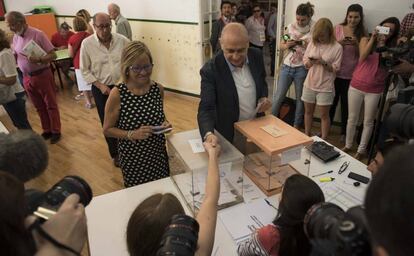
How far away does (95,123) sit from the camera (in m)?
4.71

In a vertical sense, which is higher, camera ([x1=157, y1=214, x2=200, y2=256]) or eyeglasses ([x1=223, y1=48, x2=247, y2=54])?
eyeglasses ([x1=223, y1=48, x2=247, y2=54])

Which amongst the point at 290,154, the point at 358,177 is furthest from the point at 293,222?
the point at 358,177

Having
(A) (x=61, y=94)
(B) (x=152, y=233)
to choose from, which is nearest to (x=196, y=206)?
(B) (x=152, y=233)

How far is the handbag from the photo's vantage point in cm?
321

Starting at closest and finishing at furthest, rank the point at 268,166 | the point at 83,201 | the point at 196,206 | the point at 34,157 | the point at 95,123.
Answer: the point at 83,201, the point at 34,157, the point at 196,206, the point at 268,166, the point at 95,123

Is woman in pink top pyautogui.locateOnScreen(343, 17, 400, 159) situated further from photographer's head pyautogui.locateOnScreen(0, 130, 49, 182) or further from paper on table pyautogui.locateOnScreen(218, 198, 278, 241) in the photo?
photographer's head pyautogui.locateOnScreen(0, 130, 49, 182)

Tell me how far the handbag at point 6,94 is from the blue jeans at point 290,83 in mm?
2987

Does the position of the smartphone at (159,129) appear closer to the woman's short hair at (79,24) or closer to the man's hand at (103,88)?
the man's hand at (103,88)

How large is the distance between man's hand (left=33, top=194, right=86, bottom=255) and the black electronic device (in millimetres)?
1683

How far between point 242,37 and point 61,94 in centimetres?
501

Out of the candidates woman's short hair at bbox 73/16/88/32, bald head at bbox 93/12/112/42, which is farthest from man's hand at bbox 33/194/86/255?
woman's short hair at bbox 73/16/88/32

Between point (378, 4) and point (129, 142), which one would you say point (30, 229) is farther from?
point (378, 4)

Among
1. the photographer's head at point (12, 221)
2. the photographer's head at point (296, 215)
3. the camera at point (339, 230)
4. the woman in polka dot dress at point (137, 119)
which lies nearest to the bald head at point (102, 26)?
the woman in polka dot dress at point (137, 119)

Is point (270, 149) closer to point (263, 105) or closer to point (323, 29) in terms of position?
point (263, 105)
